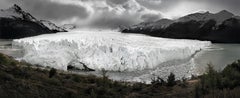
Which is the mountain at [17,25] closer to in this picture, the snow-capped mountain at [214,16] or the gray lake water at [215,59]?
the snow-capped mountain at [214,16]

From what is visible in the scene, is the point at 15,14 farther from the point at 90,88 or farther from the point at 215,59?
the point at 90,88

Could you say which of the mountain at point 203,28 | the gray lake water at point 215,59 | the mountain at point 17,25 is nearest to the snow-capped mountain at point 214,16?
the mountain at point 203,28

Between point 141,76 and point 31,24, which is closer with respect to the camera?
point 141,76

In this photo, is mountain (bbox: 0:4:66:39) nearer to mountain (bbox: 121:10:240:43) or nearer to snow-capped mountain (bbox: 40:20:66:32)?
snow-capped mountain (bbox: 40:20:66:32)

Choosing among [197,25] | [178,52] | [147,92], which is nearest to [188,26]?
[197,25]

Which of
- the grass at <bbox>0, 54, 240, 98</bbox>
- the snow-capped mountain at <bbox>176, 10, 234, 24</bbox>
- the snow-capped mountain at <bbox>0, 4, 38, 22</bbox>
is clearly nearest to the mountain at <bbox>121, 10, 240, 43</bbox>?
the snow-capped mountain at <bbox>176, 10, 234, 24</bbox>

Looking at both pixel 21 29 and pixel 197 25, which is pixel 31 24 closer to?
pixel 21 29
